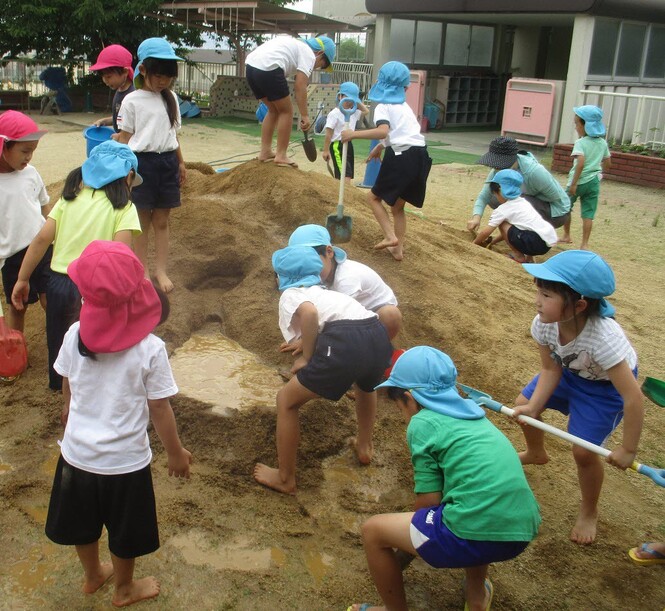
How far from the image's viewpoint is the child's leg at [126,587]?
7.66ft

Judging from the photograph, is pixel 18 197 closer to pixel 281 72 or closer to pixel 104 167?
pixel 104 167

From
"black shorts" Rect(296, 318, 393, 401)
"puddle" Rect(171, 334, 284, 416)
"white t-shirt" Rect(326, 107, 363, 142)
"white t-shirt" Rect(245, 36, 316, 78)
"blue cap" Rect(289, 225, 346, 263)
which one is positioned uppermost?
"white t-shirt" Rect(245, 36, 316, 78)

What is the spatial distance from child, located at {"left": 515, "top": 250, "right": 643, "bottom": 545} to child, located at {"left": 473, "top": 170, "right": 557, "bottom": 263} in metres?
3.41

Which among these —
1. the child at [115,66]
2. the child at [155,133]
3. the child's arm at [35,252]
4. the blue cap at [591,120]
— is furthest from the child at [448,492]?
the blue cap at [591,120]

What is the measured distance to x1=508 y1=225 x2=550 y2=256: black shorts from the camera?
619 centimetres

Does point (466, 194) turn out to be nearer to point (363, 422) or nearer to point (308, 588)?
point (363, 422)

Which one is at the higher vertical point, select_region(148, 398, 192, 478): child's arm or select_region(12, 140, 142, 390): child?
select_region(12, 140, 142, 390): child

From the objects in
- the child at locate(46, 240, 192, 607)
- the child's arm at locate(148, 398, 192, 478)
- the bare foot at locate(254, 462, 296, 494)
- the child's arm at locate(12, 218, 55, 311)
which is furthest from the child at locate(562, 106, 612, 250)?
the child at locate(46, 240, 192, 607)

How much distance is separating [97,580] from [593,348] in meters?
1.95

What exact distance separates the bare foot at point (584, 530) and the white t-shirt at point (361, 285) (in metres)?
1.32

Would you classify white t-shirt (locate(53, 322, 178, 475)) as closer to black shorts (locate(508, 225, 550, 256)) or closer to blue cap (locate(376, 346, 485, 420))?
blue cap (locate(376, 346, 485, 420))

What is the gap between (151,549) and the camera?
2309mm

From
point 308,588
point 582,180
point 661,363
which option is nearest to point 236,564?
point 308,588

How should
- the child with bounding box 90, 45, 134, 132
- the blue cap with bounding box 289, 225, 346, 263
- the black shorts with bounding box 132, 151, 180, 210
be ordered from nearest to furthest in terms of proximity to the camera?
the blue cap with bounding box 289, 225, 346, 263 < the black shorts with bounding box 132, 151, 180, 210 < the child with bounding box 90, 45, 134, 132
